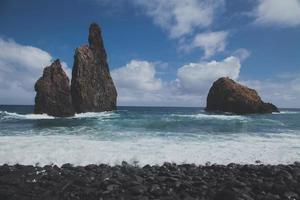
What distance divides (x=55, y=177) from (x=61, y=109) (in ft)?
150

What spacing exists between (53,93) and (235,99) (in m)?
43.9

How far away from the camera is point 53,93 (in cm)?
5316

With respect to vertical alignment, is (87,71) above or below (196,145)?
above

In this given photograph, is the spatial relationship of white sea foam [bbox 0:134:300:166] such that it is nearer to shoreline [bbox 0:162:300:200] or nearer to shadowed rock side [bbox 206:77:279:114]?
shoreline [bbox 0:162:300:200]

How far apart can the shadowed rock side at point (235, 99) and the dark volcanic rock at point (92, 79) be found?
2831 cm

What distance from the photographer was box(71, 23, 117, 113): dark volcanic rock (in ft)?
213

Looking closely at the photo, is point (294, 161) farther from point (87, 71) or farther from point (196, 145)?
point (87, 71)

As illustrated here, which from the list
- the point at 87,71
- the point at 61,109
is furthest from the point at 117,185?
the point at 87,71

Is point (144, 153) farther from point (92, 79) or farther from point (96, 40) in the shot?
point (96, 40)

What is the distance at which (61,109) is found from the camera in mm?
53875

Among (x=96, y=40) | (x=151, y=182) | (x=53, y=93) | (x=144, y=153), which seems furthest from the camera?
(x=96, y=40)

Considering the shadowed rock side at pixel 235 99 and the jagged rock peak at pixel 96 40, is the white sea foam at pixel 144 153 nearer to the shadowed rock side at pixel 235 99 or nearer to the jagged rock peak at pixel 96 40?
the shadowed rock side at pixel 235 99

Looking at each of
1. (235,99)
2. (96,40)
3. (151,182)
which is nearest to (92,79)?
(96,40)

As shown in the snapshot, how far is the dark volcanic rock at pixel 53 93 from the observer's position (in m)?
52.8
